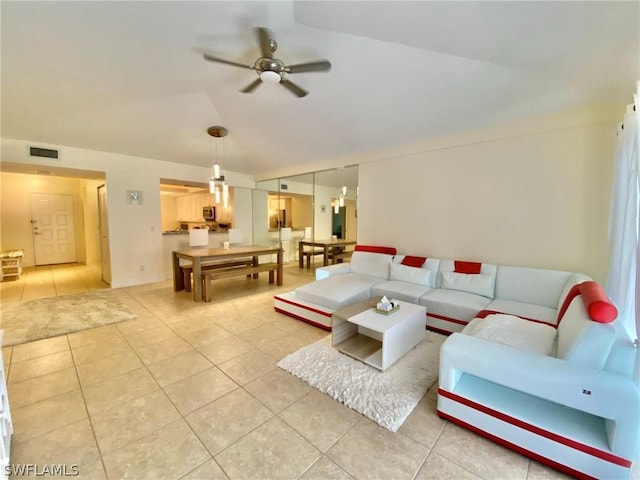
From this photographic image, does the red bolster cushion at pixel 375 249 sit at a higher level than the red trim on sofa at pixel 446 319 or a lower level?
higher

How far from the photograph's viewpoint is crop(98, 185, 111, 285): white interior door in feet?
16.3

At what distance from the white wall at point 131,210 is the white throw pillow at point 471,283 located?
5516 mm

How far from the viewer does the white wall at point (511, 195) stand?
2.76 meters

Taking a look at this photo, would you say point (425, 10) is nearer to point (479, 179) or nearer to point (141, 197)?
point (479, 179)

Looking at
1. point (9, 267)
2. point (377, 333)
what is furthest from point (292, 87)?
point (9, 267)

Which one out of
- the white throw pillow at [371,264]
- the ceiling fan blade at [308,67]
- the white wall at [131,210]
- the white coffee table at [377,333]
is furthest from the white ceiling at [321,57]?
the white coffee table at [377,333]

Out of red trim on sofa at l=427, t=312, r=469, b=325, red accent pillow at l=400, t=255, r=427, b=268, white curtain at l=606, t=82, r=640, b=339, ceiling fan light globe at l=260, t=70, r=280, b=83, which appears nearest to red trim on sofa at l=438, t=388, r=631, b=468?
white curtain at l=606, t=82, r=640, b=339

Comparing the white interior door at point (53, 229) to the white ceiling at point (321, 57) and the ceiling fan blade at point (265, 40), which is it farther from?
the ceiling fan blade at point (265, 40)

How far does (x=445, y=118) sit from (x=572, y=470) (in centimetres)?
344

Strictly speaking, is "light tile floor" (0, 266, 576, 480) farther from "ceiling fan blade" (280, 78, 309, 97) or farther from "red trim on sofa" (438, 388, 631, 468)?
"ceiling fan blade" (280, 78, 309, 97)

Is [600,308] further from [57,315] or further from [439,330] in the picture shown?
[57,315]

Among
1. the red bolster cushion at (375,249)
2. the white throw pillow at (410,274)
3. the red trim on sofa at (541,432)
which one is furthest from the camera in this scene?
the red bolster cushion at (375,249)

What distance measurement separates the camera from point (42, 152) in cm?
414

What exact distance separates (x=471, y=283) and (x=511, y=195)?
1.21 meters
